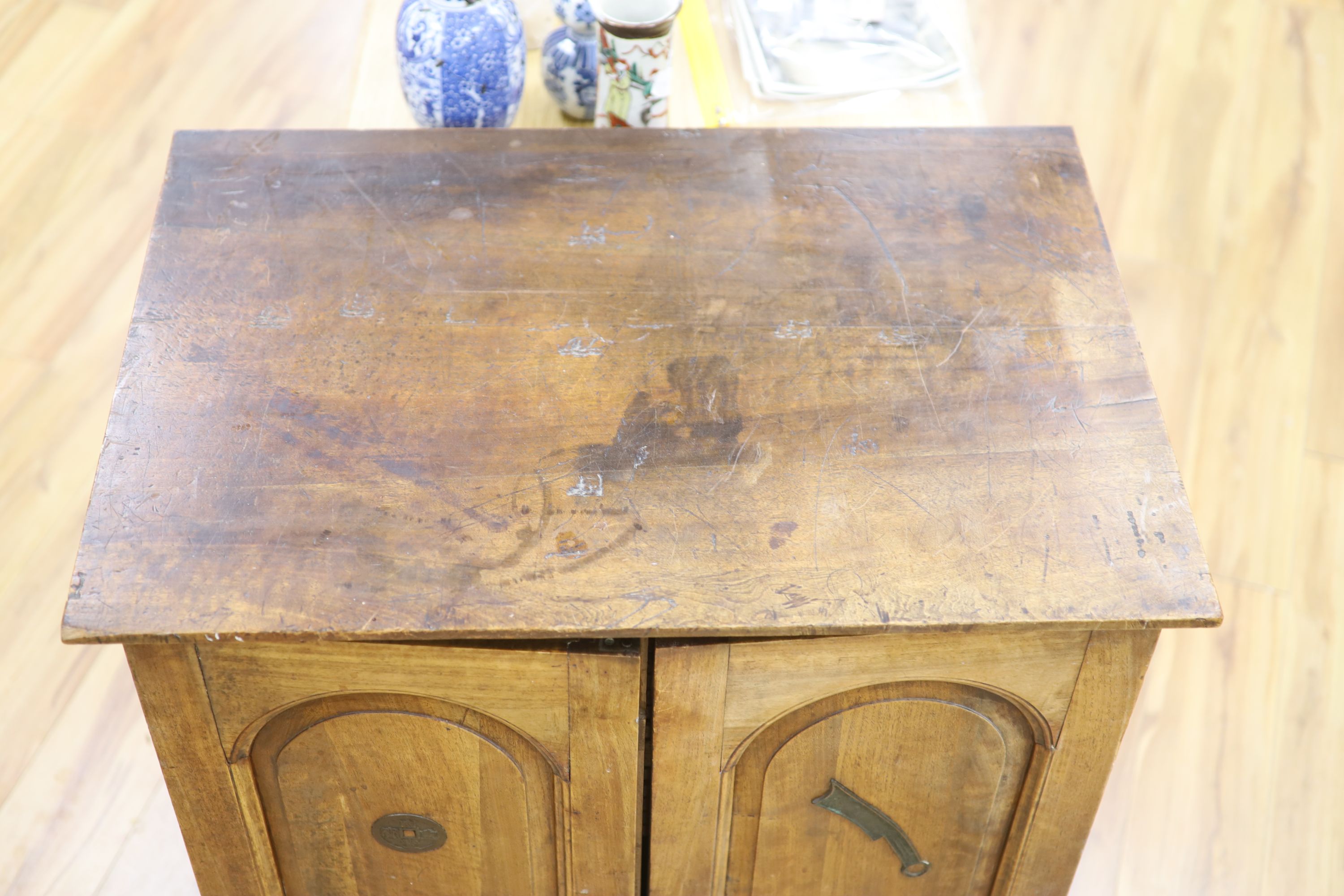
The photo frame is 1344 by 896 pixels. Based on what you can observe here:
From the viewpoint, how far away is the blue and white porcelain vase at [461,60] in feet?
3.41

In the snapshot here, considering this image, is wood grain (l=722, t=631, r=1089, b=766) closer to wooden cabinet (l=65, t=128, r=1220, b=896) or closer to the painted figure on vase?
wooden cabinet (l=65, t=128, r=1220, b=896)

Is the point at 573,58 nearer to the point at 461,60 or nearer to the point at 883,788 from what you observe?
the point at 461,60

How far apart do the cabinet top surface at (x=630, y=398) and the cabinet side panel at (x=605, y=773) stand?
0.06 metres

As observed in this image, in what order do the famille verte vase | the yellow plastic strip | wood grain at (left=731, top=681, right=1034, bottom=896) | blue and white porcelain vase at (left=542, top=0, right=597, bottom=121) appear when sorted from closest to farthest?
wood grain at (left=731, top=681, right=1034, bottom=896)
the famille verte vase
blue and white porcelain vase at (left=542, top=0, right=597, bottom=121)
the yellow plastic strip

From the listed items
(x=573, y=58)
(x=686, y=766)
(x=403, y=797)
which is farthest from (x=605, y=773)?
(x=573, y=58)

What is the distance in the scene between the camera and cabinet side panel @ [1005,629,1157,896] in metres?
0.80

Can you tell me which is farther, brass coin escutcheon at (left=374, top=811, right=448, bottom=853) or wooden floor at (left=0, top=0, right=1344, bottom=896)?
wooden floor at (left=0, top=0, right=1344, bottom=896)

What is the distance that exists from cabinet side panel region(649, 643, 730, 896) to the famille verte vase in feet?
1.64

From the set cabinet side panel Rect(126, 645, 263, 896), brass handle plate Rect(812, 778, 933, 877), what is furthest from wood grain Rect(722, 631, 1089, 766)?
cabinet side panel Rect(126, 645, 263, 896)

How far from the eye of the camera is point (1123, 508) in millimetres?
788

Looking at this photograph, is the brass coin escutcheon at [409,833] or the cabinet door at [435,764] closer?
the cabinet door at [435,764]

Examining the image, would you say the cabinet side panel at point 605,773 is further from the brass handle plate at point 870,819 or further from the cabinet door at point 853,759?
the brass handle plate at point 870,819

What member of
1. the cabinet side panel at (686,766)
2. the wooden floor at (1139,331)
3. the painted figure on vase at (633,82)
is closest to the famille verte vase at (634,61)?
the painted figure on vase at (633,82)

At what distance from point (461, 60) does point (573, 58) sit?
147 mm
